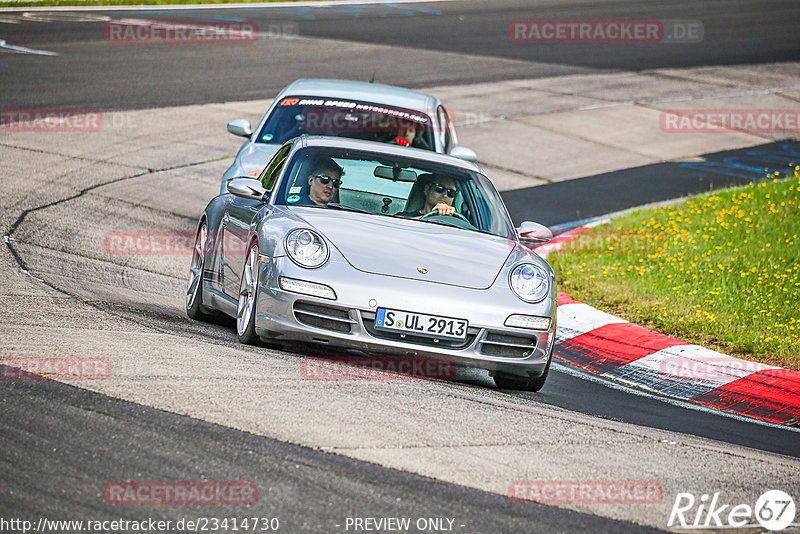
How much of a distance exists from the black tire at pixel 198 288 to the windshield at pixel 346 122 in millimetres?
2680

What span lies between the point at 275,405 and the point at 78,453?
44.3 inches

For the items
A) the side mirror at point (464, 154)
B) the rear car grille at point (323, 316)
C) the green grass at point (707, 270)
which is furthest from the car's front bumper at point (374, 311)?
the side mirror at point (464, 154)

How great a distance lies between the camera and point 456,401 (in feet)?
20.1

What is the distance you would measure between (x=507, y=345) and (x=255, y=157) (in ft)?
15.2

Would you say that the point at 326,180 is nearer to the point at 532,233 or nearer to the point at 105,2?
the point at 532,233

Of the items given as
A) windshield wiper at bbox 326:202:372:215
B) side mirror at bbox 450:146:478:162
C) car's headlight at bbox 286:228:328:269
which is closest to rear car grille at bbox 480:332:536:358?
car's headlight at bbox 286:228:328:269

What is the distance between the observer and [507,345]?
Result: 677 centimetres

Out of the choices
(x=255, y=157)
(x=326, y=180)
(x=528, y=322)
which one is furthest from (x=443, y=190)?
(x=255, y=157)

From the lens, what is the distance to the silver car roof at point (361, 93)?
1153 centimetres

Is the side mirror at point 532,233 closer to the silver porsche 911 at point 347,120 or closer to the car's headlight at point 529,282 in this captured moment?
the car's headlight at point 529,282

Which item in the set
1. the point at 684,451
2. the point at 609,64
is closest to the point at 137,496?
the point at 684,451

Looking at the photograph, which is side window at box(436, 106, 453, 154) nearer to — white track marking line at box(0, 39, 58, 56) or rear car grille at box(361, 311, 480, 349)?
rear car grille at box(361, 311, 480, 349)

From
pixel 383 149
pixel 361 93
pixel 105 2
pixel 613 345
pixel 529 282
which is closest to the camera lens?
pixel 529 282

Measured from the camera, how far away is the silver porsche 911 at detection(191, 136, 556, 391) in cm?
657
